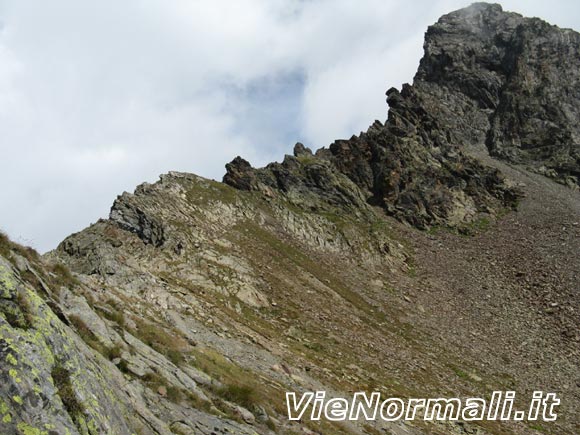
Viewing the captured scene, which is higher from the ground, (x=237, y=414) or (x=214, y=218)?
(x=214, y=218)

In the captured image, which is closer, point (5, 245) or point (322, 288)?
point (5, 245)

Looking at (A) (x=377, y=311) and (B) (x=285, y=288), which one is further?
(A) (x=377, y=311)

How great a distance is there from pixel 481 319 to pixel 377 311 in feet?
47.3

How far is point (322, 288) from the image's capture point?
56.1 metres

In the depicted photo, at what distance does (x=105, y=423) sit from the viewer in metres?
12.4

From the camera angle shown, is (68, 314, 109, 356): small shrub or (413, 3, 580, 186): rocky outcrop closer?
(68, 314, 109, 356): small shrub

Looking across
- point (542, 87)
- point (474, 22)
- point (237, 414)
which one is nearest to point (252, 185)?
point (237, 414)

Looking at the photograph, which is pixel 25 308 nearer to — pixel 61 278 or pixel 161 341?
pixel 61 278

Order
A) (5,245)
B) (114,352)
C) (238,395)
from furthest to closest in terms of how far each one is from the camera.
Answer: (238,395) → (114,352) → (5,245)

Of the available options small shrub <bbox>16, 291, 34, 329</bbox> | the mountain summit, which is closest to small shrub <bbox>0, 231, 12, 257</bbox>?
the mountain summit

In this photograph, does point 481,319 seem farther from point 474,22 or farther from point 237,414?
point 474,22

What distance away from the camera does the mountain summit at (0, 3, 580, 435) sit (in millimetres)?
15445

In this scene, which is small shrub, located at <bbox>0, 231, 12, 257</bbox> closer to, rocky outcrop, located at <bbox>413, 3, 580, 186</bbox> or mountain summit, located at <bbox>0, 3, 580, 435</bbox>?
mountain summit, located at <bbox>0, 3, 580, 435</bbox>

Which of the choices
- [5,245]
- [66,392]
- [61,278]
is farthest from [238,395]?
[5,245]
